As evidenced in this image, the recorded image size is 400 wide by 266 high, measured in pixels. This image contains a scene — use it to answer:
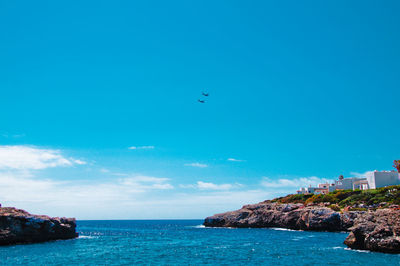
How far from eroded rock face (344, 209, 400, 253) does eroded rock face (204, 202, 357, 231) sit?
39448mm

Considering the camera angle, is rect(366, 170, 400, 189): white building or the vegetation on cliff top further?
rect(366, 170, 400, 189): white building

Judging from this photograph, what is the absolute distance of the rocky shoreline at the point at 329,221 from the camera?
149 ft

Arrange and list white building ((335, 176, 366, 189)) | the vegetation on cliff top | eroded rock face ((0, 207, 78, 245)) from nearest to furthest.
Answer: eroded rock face ((0, 207, 78, 245)), the vegetation on cliff top, white building ((335, 176, 366, 189))

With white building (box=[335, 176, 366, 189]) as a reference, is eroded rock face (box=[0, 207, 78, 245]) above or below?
below

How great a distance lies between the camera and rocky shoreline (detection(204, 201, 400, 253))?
149 feet

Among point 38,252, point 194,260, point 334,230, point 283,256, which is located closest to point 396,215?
point 283,256

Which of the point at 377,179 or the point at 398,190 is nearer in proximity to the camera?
the point at 398,190

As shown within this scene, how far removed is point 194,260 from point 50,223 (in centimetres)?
4786

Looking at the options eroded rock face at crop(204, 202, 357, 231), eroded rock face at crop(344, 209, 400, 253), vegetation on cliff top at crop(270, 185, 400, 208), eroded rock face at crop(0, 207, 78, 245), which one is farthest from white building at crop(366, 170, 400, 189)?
eroded rock face at crop(0, 207, 78, 245)

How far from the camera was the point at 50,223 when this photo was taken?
7631cm

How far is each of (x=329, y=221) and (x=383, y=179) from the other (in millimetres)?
48329

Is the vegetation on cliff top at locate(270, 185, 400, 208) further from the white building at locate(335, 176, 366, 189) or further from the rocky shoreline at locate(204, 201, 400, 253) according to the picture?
the white building at locate(335, 176, 366, 189)

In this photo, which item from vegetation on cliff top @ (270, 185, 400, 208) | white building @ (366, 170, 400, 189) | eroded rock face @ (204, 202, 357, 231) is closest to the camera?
eroded rock face @ (204, 202, 357, 231)

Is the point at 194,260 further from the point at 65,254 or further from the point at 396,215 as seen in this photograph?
the point at 396,215
